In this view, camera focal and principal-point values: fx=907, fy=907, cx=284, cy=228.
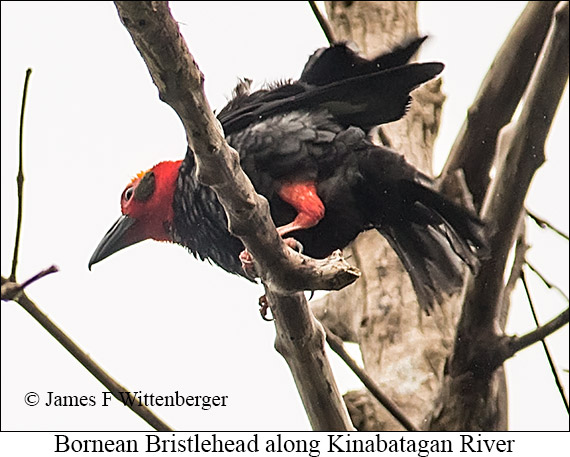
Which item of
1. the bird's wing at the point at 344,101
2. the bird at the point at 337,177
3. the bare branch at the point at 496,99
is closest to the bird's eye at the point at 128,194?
the bird at the point at 337,177

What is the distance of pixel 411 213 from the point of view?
364cm

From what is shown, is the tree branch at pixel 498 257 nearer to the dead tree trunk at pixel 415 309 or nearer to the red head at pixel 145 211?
the dead tree trunk at pixel 415 309

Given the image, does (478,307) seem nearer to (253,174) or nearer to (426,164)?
(253,174)

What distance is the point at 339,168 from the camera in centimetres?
350

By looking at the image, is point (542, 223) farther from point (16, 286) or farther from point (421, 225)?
point (16, 286)

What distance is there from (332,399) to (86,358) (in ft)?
2.97

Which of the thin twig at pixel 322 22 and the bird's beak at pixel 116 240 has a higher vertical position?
the thin twig at pixel 322 22

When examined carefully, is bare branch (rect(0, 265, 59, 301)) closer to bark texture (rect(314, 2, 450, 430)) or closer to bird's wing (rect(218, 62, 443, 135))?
bird's wing (rect(218, 62, 443, 135))

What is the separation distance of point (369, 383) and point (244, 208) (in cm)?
103

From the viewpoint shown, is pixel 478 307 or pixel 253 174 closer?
pixel 478 307

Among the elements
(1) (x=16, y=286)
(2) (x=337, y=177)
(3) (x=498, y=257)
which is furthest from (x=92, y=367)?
(3) (x=498, y=257)

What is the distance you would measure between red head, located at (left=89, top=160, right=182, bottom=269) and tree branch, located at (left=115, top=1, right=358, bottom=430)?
3.57 feet

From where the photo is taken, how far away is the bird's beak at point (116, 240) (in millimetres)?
4031

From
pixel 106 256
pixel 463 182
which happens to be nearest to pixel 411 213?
pixel 463 182
